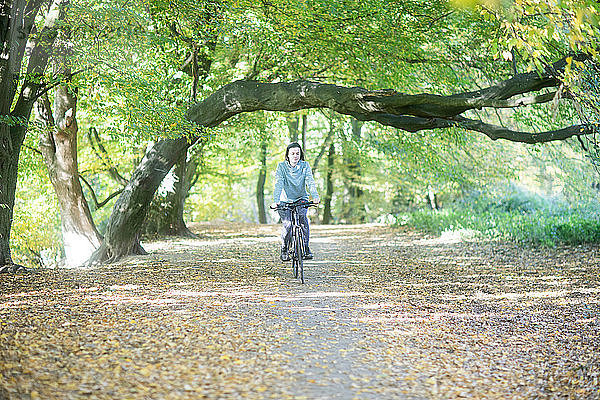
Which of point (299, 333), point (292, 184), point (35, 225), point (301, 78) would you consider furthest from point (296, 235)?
point (35, 225)

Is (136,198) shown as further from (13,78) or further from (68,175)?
(13,78)

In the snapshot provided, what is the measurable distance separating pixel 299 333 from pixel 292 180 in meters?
3.75

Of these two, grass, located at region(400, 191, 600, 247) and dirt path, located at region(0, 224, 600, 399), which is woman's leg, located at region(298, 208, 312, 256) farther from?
grass, located at region(400, 191, 600, 247)

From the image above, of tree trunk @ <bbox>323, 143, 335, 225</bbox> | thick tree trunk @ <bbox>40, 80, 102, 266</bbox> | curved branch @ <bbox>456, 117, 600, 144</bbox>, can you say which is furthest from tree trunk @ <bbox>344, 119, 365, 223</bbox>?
curved branch @ <bbox>456, 117, 600, 144</bbox>

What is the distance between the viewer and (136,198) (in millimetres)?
11047

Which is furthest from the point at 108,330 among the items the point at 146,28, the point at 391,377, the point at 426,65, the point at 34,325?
the point at 426,65

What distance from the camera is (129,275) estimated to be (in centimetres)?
890

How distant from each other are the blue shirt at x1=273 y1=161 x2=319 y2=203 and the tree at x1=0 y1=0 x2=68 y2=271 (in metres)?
3.77

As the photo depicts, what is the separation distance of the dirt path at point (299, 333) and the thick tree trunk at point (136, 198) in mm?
1258

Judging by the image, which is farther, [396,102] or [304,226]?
[396,102]

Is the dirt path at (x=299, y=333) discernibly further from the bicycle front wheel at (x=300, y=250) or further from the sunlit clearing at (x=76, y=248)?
the sunlit clearing at (x=76, y=248)

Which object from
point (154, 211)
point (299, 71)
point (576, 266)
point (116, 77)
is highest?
point (299, 71)

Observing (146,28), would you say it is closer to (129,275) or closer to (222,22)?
(222,22)

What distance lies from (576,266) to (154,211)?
1133cm
